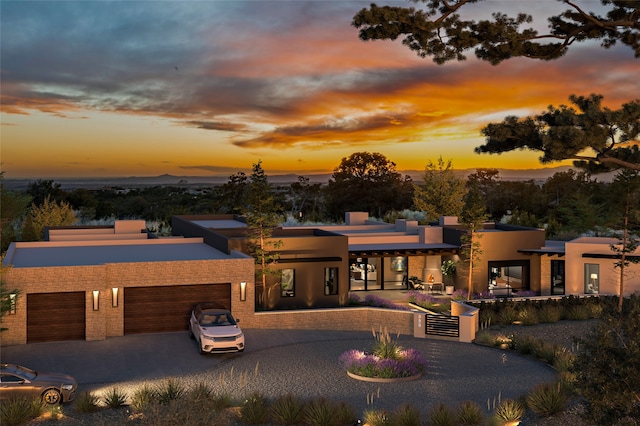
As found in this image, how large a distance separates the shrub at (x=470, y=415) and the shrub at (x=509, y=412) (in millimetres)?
367

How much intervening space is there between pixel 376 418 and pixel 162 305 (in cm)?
1167

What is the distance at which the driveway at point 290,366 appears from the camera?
605 inches

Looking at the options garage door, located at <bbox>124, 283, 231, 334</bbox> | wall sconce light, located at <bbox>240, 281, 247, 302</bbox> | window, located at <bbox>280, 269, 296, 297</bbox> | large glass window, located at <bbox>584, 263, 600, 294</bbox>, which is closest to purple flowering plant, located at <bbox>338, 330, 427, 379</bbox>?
wall sconce light, located at <bbox>240, 281, 247, 302</bbox>

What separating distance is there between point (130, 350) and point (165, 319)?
2.63 metres

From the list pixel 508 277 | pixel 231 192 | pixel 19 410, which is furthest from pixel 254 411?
pixel 231 192

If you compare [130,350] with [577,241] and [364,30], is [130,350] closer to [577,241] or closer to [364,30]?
[364,30]

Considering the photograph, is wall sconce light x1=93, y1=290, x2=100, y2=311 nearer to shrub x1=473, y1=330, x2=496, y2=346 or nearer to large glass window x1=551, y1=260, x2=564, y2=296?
shrub x1=473, y1=330, x2=496, y2=346

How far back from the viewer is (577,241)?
96.5 ft

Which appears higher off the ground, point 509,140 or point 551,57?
point 551,57

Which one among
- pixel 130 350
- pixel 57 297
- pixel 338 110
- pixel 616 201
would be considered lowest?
pixel 130 350

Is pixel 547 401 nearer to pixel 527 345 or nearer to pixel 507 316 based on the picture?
pixel 527 345

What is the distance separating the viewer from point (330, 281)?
87.2 feet

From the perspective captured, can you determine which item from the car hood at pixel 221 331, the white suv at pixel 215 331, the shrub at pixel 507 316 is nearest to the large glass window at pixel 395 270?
the shrub at pixel 507 316

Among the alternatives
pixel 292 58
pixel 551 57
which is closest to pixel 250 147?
pixel 292 58
